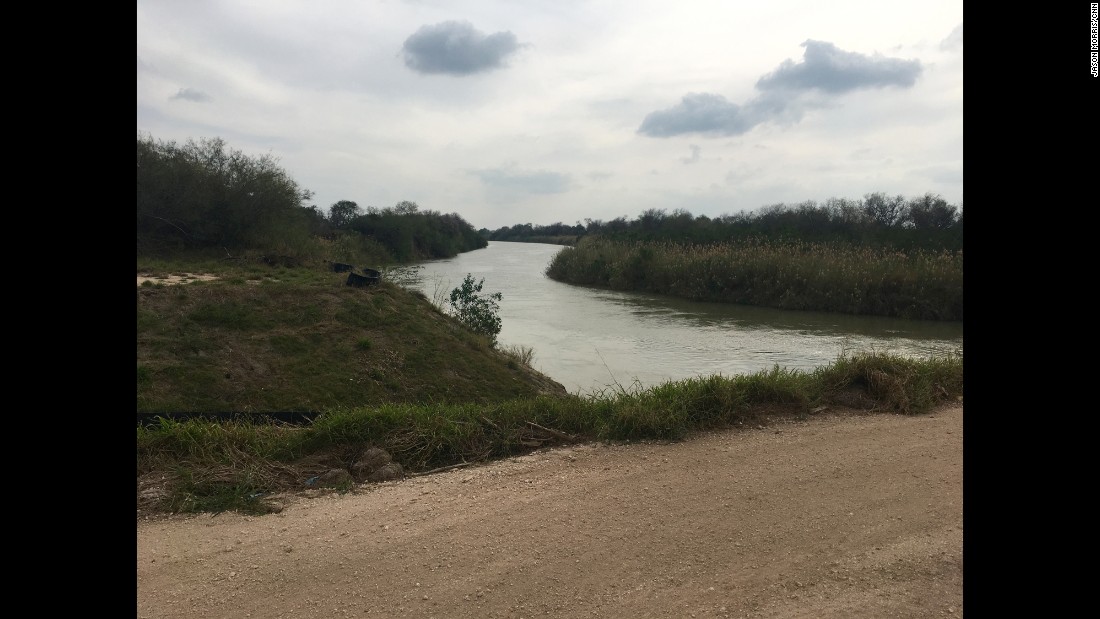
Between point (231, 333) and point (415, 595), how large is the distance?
297 inches

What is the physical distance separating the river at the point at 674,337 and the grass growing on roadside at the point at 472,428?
3249 millimetres

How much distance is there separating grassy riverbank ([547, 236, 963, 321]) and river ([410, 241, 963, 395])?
0.74m

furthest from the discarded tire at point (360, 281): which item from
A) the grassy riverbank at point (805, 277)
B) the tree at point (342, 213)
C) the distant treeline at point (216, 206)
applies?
the tree at point (342, 213)

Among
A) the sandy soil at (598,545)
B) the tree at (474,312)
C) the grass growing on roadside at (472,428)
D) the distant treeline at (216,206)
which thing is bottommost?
the sandy soil at (598,545)

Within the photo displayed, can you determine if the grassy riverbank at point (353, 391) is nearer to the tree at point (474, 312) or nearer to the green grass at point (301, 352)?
the green grass at point (301, 352)

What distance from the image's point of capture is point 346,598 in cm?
264

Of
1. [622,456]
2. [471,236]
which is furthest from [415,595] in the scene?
[471,236]

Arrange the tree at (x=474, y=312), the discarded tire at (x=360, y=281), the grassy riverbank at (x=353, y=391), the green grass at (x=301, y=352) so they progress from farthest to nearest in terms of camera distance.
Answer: the tree at (x=474, y=312) < the discarded tire at (x=360, y=281) < the green grass at (x=301, y=352) < the grassy riverbank at (x=353, y=391)

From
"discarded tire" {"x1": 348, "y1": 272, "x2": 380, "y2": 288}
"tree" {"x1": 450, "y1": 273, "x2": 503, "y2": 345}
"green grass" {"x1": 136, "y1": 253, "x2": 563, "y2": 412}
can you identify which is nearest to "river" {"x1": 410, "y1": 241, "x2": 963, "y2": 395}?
"tree" {"x1": 450, "y1": 273, "x2": 503, "y2": 345}

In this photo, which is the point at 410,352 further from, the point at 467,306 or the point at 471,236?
the point at 471,236

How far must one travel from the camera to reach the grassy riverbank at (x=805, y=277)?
64.7 feet

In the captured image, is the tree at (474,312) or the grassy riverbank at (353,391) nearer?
the grassy riverbank at (353,391)

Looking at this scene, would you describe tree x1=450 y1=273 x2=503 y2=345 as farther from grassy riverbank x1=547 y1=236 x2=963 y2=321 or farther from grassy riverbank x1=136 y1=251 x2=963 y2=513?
grassy riverbank x1=547 y1=236 x2=963 y2=321
